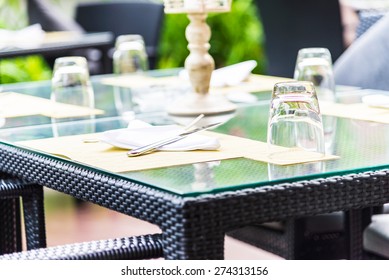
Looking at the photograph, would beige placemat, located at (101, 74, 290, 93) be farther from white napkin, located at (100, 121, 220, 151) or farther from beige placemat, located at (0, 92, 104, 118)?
white napkin, located at (100, 121, 220, 151)

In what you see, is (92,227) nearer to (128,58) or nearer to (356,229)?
(128,58)

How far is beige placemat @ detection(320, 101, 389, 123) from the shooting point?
1945mm

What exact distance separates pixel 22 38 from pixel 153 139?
2817mm

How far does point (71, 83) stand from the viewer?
7.70 feet

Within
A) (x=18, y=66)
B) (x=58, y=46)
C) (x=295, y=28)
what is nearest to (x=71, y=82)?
(x=58, y=46)

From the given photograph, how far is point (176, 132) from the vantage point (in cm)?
174

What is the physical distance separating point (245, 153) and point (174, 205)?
0.32m

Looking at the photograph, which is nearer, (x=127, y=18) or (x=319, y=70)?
(x=319, y=70)

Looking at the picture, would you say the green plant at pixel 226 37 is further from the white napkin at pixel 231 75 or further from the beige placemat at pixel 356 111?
the beige placemat at pixel 356 111

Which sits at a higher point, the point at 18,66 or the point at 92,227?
the point at 18,66

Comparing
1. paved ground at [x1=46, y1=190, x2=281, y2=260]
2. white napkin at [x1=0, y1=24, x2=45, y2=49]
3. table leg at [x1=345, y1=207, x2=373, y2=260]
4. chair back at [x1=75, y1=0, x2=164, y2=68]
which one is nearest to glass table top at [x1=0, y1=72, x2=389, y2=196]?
table leg at [x1=345, y1=207, x2=373, y2=260]

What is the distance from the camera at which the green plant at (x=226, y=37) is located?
6.77 metres
